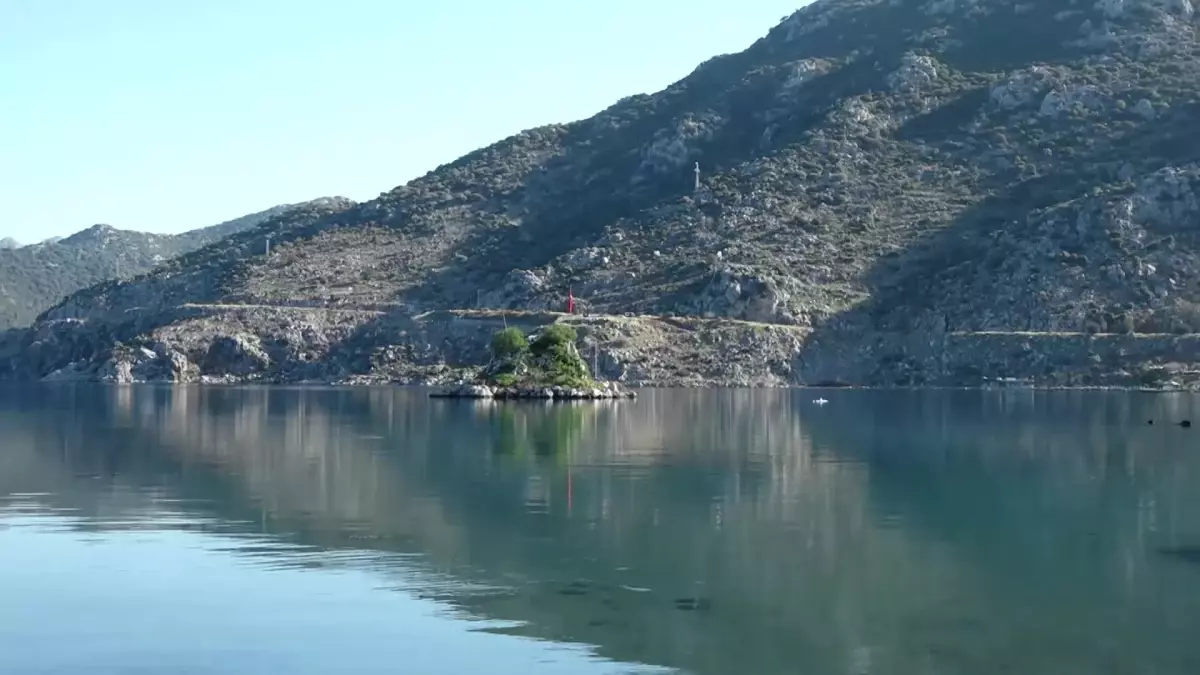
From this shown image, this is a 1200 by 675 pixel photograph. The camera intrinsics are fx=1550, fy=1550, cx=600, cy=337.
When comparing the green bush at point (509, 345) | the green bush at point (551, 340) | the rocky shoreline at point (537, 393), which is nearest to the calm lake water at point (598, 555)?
the rocky shoreline at point (537, 393)

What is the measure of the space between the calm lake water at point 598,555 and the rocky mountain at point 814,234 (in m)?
61.7

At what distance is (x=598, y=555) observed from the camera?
91.2ft

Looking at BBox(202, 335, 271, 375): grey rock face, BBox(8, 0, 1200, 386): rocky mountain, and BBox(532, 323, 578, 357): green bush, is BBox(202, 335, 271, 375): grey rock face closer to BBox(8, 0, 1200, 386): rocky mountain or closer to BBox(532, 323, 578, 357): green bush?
BBox(8, 0, 1200, 386): rocky mountain

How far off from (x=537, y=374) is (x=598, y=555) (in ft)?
237

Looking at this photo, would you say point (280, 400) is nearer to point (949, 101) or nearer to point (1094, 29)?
point (949, 101)

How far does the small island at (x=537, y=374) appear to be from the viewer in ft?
320

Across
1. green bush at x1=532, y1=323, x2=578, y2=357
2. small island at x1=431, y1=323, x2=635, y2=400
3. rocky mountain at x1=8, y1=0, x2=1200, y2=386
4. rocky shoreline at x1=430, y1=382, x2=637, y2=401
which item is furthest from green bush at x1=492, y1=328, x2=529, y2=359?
rocky mountain at x1=8, y1=0, x2=1200, y2=386

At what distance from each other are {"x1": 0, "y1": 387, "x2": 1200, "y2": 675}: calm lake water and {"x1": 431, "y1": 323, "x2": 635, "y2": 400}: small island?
39.7 m

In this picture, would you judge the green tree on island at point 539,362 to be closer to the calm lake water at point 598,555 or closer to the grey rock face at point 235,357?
the grey rock face at point 235,357

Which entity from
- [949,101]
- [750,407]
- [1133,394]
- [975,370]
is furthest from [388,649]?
[949,101]

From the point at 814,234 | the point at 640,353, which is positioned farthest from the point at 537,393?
the point at 814,234

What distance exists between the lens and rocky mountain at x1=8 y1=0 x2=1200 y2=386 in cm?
11906

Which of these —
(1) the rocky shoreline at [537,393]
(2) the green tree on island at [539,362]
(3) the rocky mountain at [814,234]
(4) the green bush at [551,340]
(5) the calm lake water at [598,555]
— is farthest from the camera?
(3) the rocky mountain at [814,234]

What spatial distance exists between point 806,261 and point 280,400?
54441 millimetres
